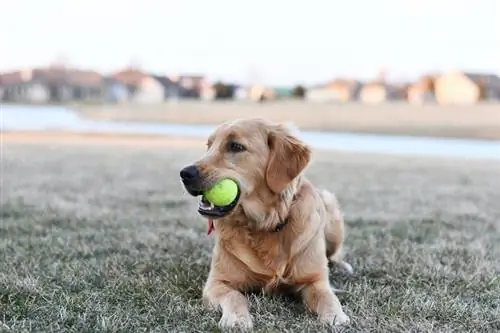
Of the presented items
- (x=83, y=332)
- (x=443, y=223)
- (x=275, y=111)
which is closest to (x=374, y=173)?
(x=443, y=223)

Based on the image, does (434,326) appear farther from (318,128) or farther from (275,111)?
(275,111)

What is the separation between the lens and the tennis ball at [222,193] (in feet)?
8.73

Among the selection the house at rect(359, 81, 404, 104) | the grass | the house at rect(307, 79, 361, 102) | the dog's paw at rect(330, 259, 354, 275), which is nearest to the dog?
the grass

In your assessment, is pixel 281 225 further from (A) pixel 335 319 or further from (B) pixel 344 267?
(B) pixel 344 267

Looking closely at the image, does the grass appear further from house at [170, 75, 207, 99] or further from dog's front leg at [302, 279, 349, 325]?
house at [170, 75, 207, 99]

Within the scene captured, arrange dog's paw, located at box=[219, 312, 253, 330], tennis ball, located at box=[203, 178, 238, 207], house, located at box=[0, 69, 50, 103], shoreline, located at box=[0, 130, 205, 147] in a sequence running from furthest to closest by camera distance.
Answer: house, located at box=[0, 69, 50, 103] → shoreline, located at box=[0, 130, 205, 147] → tennis ball, located at box=[203, 178, 238, 207] → dog's paw, located at box=[219, 312, 253, 330]

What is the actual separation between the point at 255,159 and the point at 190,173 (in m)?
0.37

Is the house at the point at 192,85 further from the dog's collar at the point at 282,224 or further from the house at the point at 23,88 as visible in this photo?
the dog's collar at the point at 282,224

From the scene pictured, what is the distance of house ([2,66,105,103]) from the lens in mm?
20322

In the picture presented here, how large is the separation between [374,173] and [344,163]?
137cm

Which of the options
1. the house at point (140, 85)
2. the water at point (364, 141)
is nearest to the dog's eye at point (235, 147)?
the water at point (364, 141)

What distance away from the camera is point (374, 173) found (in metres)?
8.12

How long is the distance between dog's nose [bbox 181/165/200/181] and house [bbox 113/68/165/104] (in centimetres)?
3106

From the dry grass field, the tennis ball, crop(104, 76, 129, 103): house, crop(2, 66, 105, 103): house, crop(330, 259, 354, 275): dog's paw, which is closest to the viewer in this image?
the tennis ball
